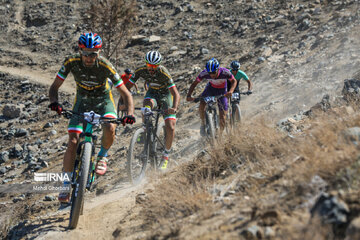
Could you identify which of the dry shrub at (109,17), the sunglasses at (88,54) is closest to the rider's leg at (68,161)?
the sunglasses at (88,54)

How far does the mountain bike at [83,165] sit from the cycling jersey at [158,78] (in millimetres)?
2217

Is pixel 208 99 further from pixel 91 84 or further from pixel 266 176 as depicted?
pixel 266 176

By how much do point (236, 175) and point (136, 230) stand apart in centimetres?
152

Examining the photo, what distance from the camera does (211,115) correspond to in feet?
26.4

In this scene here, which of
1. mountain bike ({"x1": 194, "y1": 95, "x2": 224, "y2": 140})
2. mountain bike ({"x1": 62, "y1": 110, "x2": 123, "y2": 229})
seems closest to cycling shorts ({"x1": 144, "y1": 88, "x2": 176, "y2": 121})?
mountain bike ({"x1": 194, "y1": 95, "x2": 224, "y2": 140})

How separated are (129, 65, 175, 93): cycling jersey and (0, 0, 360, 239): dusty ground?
1692 millimetres

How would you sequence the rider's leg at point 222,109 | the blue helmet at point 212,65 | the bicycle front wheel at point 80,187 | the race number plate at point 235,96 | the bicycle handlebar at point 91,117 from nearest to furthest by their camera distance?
1. the bicycle front wheel at point 80,187
2. the bicycle handlebar at point 91,117
3. the blue helmet at point 212,65
4. the rider's leg at point 222,109
5. the race number plate at point 235,96

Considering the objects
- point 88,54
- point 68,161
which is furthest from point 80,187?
point 88,54

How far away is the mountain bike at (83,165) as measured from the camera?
453 centimetres

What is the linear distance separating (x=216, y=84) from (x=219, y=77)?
24 centimetres

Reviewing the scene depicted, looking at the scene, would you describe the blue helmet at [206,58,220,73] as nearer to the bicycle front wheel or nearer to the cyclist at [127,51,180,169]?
the cyclist at [127,51,180,169]

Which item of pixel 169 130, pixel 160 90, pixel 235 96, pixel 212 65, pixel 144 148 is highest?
pixel 212 65

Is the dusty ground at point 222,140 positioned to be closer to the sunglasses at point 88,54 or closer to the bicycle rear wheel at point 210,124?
the bicycle rear wheel at point 210,124

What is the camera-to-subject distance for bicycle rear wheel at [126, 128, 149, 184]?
21.8 ft
